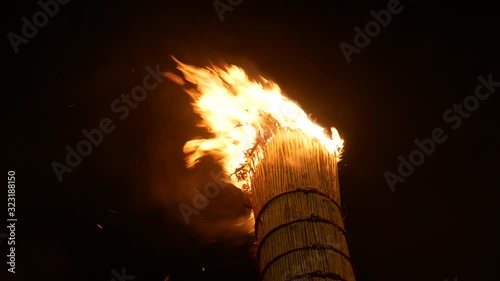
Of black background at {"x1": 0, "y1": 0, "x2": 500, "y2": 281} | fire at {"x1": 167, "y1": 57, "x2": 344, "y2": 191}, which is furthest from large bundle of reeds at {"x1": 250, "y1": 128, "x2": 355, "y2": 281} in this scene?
black background at {"x1": 0, "y1": 0, "x2": 500, "y2": 281}

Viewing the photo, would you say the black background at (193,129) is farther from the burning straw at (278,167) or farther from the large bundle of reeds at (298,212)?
the large bundle of reeds at (298,212)

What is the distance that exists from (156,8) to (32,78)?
2.71ft

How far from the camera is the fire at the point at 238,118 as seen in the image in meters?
2.92

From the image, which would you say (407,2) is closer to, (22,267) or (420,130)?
(420,130)

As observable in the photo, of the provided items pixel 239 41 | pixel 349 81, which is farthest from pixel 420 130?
pixel 239 41

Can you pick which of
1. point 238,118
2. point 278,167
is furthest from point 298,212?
point 238,118

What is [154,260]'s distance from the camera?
4.07m

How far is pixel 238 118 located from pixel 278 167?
0.68m

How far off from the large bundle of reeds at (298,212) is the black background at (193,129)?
92 centimetres

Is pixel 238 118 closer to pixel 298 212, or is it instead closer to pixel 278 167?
pixel 278 167

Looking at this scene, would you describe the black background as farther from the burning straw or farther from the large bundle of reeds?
the large bundle of reeds

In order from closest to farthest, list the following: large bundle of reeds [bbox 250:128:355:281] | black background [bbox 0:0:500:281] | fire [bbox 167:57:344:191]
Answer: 1. large bundle of reeds [bbox 250:128:355:281]
2. fire [bbox 167:57:344:191]
3. black background [bbox 0:0:500:281]

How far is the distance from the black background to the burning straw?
0.85 feet

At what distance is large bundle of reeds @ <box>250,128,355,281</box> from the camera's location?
236 centimetres
